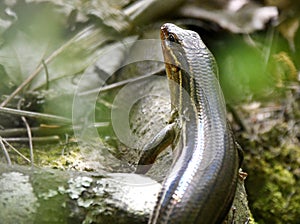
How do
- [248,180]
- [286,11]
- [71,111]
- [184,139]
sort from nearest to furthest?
[184,139] → [71,111] → [248,180] → [286,11]

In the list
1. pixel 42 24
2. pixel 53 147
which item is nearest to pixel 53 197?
pixel 53 147

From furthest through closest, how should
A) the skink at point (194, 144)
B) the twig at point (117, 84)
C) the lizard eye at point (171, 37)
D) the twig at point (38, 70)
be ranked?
1. the twig at point (117, 84)
2. the twig at point (38, 70)
3. the lizard eye at point (171, 37)
4. the skink at point (194, 144)

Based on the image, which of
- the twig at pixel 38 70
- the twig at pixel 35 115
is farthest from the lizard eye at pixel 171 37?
the twig at pixel 38 70

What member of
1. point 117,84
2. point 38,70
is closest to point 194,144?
point 117,84

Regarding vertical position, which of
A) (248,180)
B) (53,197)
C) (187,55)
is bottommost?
(248,180)

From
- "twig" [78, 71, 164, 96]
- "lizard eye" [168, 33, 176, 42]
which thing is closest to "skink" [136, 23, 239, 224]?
"lizard eye" [168, 33, 176, 42]

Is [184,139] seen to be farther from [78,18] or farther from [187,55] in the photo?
[78,18]

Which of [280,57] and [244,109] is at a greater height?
[280,57]

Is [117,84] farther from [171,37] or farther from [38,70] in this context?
[171,37]

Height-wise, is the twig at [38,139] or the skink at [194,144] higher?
the skink at [194,144]

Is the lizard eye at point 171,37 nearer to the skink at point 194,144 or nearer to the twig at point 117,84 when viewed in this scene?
the skink at point 194,144
